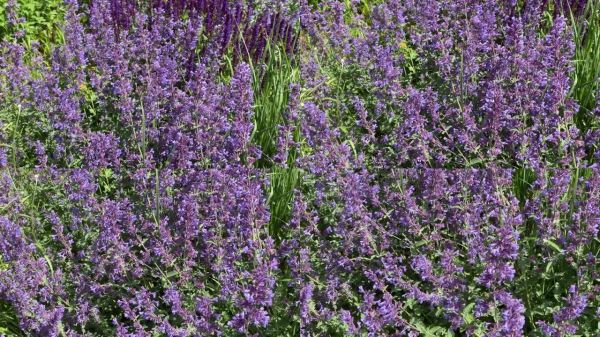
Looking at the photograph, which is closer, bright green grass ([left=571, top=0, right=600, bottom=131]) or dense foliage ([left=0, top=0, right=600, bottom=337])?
dense foliage ([left=0, top=0, right=600, bottom=337])

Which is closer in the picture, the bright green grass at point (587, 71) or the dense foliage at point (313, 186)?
the dense foliage at point (313, 186)

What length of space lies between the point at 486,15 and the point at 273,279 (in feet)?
6.20

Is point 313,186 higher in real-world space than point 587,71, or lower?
lower

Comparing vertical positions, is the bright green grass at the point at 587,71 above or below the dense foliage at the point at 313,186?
above

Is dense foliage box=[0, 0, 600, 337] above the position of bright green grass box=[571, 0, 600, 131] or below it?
below

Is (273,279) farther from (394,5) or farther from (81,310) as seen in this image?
(394,5)

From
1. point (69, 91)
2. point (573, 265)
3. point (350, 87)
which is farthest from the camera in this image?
point (350, 87)

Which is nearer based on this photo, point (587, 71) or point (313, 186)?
point (313, 186)

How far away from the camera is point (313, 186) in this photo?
12.5 feet

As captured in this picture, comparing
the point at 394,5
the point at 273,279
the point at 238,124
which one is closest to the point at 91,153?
the point at 238,124

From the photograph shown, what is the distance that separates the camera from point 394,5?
4.62m

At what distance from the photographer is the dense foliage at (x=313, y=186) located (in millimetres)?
3229

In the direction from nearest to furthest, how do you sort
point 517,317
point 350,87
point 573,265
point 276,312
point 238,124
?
point 517,317
point 573,265
point 276,312
point 238,124
point 350,87

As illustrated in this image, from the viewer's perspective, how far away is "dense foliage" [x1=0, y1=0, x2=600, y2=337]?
3.23 meters
